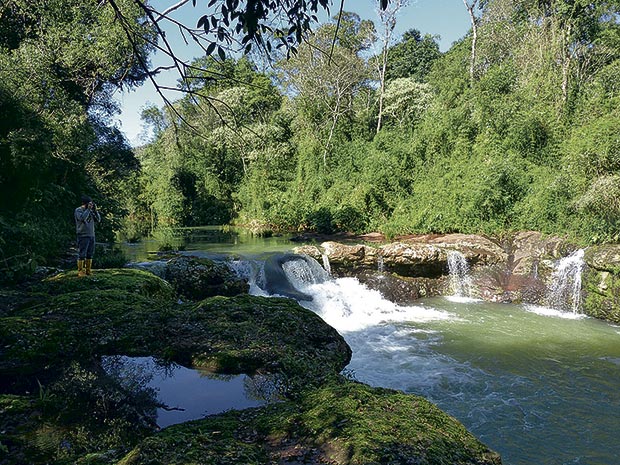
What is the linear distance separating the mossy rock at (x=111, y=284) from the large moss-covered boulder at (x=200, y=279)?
2121 mm

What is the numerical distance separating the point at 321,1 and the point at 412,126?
24.3 metres

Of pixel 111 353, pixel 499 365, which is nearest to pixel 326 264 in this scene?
pixel 499 365

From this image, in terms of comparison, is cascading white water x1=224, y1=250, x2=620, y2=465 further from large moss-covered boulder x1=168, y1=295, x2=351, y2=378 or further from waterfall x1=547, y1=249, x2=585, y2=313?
large moss-covered boulder x1=168, y1=295, x2=351, y2=378

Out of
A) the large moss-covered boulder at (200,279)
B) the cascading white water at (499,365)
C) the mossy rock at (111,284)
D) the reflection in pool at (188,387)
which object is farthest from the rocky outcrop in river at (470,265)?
the reflection in pool at (188,387)

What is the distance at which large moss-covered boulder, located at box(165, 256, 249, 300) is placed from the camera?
9.31m

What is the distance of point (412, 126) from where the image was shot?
997 inches

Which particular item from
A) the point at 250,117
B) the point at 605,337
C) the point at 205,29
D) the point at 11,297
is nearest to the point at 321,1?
the point at 205,29

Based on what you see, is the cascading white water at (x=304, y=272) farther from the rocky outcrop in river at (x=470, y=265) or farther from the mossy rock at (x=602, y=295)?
the mossy rock at (x=602, y=295)

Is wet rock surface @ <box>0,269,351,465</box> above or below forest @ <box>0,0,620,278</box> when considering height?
below

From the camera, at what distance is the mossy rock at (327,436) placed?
2.04 meters

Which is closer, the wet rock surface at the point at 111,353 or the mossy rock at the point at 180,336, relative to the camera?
the wet rock surface at the point at 111,353

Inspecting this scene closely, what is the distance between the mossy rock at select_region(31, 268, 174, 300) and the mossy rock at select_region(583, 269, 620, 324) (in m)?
10.7

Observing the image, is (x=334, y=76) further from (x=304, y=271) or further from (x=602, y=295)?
(x=602, y=295)

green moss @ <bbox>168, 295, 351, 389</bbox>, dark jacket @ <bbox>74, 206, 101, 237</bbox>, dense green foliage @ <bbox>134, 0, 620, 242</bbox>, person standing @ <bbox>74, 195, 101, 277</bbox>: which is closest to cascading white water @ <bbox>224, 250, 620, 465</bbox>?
green moss @ <bbox>168, 295, 351, 389</bbox>
